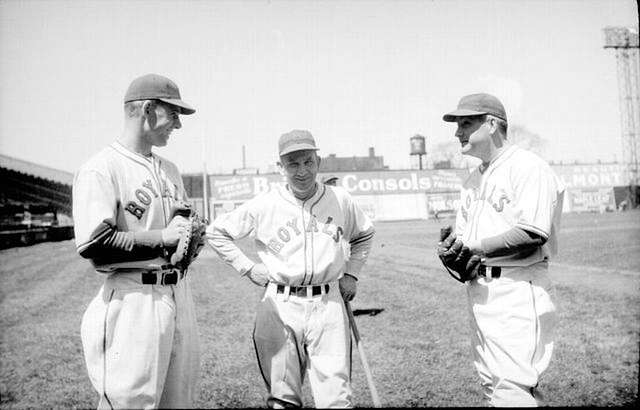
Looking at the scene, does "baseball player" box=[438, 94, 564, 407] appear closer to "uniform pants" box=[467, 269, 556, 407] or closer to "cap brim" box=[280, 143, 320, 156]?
"uniform pants" box=[467, 269, 556, 407]

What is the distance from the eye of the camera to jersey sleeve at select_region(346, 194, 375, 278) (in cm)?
370

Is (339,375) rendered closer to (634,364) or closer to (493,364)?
(493,364)

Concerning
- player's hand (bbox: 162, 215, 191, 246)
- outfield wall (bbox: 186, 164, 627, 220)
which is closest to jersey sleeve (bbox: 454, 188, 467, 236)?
player's hand (bbox: 162, 215, 191, 246)

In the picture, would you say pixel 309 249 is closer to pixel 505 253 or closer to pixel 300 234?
pixel 300 234

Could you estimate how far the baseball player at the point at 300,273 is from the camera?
3.20 metres

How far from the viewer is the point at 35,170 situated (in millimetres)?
35469

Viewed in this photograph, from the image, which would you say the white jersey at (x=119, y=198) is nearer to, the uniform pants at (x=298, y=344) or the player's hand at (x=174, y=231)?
the player's hand at (x=174, y=231)

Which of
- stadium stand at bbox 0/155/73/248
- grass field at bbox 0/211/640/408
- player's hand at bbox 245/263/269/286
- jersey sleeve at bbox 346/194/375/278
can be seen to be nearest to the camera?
player's hand at bbox 245/263/269/286

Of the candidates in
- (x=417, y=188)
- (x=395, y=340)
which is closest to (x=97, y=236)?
(x=395, y=340)

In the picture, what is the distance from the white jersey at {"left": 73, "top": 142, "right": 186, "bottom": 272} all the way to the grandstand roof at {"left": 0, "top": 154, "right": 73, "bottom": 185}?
30807mm

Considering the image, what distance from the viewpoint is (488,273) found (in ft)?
10.3

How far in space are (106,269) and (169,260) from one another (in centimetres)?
31

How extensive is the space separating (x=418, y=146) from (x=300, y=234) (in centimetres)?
6670

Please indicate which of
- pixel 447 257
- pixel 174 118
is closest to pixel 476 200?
pixel 447 257
